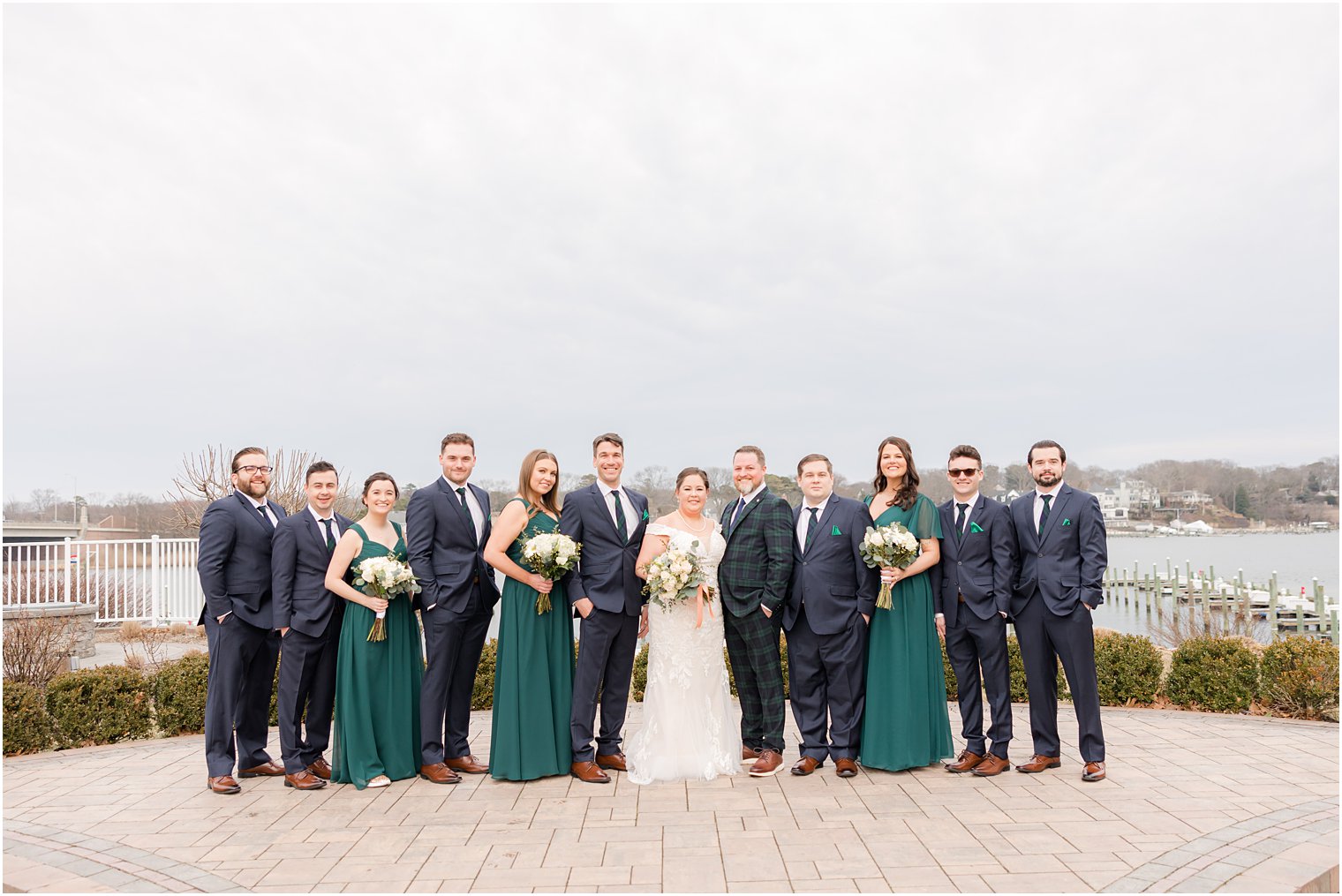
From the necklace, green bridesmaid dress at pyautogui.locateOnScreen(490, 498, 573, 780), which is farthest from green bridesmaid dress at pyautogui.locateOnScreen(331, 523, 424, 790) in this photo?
the necklace

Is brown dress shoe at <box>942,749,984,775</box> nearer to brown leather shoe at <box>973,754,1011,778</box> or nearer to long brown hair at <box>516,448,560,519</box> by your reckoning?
brown leather shoe at <box>973,754,1011,778</box>

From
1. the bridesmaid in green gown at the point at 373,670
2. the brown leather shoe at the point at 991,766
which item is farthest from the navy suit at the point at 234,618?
the brown leather shoe at the point at 991,766

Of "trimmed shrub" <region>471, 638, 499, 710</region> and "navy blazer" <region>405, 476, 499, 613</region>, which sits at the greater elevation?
"navy blazer" <region>405, 476, 499, 613</region>

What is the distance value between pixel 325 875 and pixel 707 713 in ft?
9.12

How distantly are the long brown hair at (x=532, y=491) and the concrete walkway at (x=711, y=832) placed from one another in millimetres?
1938

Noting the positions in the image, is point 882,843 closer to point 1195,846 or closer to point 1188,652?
point 1195,846

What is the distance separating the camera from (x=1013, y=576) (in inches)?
250

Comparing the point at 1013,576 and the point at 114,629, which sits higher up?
the point at 1013,576

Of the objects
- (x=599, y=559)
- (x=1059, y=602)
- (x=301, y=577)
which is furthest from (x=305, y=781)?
(x=1059, y=602)

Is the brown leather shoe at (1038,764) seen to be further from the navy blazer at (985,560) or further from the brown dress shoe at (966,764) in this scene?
the navy blazer at (985,560)

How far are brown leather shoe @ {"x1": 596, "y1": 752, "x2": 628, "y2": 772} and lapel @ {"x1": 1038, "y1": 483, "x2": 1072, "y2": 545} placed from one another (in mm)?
3438

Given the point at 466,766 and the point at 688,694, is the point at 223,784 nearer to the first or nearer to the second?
the point at 466,766

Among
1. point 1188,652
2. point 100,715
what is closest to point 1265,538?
point 1188,652

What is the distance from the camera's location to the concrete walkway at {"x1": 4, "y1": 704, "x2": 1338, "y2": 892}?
14.4 ft
